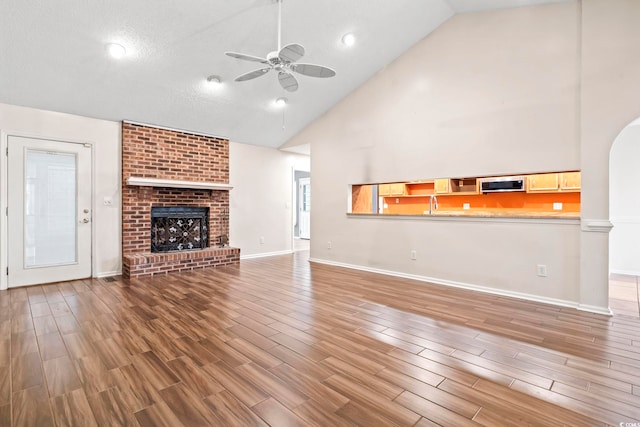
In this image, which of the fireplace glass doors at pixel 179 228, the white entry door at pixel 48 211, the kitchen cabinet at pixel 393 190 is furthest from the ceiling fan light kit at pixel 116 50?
the kitchen cabinet at pixel 393 190

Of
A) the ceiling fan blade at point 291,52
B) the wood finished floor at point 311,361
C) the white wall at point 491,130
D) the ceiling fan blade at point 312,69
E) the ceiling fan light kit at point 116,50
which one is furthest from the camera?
the ceiling fan light kit at point 116,50

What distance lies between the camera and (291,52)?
2.84 m

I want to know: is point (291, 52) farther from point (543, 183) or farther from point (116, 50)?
point (543, 183)

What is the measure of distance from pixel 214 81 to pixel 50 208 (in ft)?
9.81

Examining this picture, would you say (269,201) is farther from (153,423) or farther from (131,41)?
(153,423)

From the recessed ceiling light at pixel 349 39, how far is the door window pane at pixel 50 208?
4350 mm

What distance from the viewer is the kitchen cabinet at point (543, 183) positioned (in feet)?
17.0

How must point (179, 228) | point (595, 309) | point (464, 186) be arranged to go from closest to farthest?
point (595, 309)
point (179, 228)
point (464, 186)

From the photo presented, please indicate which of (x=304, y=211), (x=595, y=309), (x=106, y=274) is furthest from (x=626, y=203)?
(x=106, y=274)

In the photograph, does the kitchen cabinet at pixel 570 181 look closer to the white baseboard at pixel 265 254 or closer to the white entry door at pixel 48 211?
the white baseboard at pixel 265 254

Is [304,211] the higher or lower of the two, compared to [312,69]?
lower

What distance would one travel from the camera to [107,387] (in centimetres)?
188

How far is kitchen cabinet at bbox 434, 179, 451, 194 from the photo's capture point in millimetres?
6254

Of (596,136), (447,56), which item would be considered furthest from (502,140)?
(447,56)
